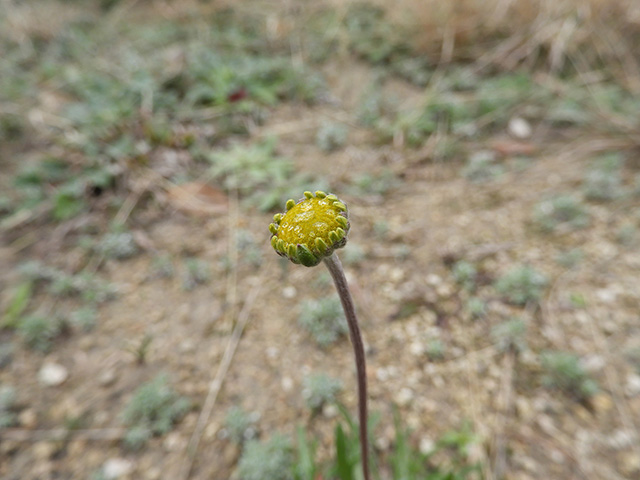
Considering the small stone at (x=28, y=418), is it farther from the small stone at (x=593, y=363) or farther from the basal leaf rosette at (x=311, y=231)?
the small stone at (x=593, y=363)

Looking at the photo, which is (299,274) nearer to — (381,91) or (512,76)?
(381,91)

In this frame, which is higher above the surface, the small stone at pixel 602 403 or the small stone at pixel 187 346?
the small stone at pixel 602 403

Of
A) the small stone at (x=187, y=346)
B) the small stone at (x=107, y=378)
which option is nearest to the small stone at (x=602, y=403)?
the small stone at (x=187, y=346)

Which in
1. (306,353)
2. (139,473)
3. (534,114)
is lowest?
(139,473)

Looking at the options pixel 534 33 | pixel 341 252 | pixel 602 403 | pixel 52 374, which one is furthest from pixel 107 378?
pixel 534 33

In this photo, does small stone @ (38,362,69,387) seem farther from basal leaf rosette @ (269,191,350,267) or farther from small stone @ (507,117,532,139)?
small stone @ (507,117,532,139)

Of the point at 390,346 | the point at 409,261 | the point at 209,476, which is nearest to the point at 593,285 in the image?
the point at 409,261
